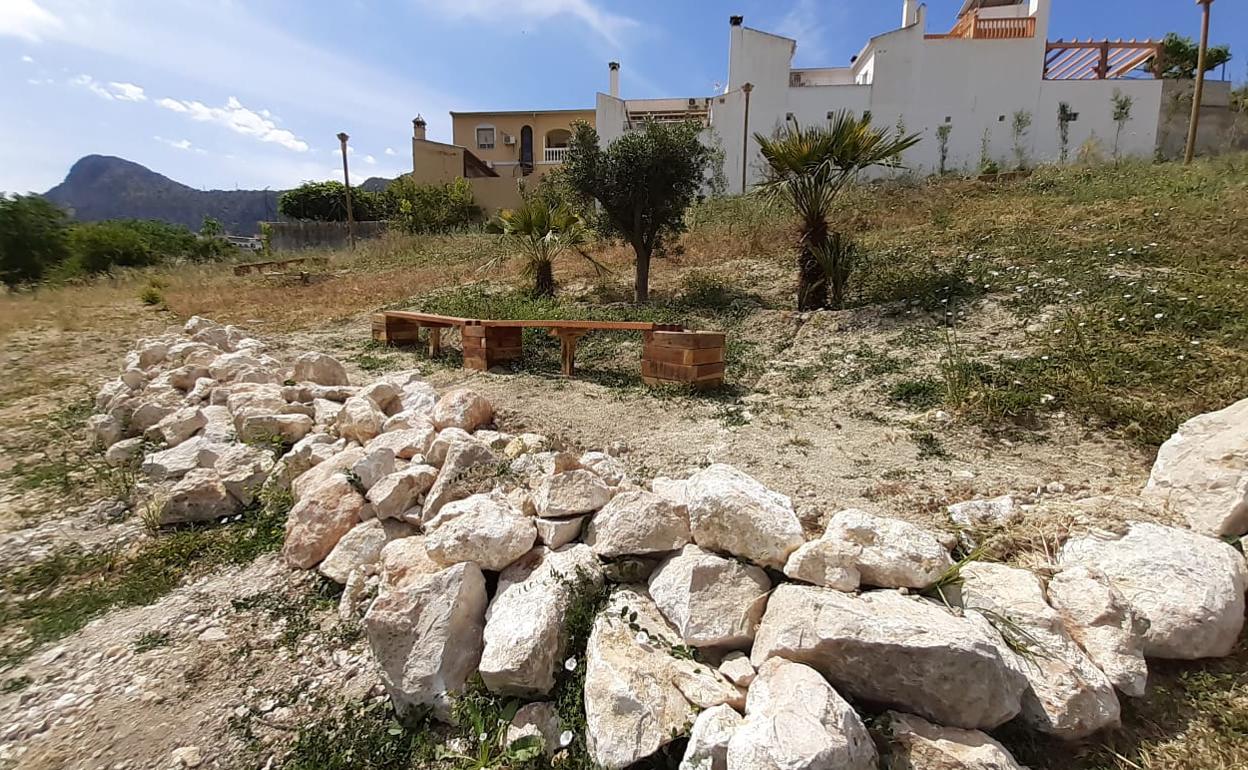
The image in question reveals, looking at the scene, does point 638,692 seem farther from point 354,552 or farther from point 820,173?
point 820,173

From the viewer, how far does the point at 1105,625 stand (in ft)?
4.66

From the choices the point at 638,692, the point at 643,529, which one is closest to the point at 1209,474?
the point at 643,529

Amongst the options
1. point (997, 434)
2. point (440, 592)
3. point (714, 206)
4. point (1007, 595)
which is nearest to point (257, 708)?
point (440, 592)

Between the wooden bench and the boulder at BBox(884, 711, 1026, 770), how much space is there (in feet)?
8.93

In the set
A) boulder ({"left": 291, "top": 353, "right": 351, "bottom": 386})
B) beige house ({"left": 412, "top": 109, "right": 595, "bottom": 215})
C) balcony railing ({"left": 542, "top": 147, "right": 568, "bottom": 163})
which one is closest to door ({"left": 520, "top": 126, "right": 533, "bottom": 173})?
beige house ({"left": 412, "top": 109, "right": 595, "bottom": 215})

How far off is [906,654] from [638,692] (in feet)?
2.15

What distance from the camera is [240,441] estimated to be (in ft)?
11.1

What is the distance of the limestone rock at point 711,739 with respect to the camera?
1.22 meters

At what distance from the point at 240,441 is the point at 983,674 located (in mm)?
3862

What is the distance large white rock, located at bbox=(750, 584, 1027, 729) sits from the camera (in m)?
1.24

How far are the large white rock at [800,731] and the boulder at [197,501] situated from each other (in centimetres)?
283

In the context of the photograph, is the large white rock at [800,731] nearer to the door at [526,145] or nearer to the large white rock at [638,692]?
the large white rock at [638,692]

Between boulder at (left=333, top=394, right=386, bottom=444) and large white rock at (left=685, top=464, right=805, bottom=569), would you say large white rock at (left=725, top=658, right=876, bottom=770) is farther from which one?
boulder at (left=333, top=394, right=386, bottom=444)

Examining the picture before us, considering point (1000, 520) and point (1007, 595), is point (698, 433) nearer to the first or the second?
point (1000, 520)
